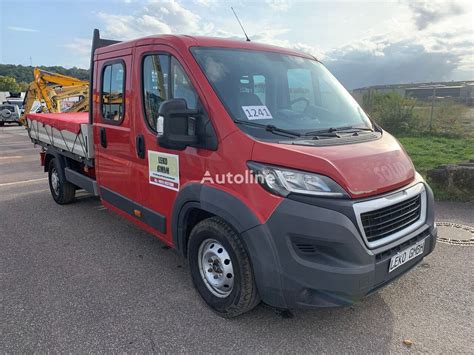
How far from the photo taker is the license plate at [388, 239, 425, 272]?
264 cm

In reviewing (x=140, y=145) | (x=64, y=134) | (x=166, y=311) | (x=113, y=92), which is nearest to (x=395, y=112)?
(x=64, y=134)

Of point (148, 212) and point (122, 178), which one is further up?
point (122, 178)

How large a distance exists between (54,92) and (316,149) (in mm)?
15566

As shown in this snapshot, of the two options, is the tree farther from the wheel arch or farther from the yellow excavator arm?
the wheel arch

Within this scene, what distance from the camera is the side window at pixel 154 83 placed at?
335cm

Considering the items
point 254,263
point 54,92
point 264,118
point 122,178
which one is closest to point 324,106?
point 264,118

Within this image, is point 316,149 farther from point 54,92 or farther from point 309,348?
point 54,92

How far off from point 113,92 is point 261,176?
242cm

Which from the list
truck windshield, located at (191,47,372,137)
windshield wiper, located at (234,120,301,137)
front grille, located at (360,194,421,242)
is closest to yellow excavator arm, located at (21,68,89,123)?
truck windshield, located at (191,47,372,137)

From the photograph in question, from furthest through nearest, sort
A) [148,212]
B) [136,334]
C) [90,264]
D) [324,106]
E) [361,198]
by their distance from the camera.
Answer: [90,264] < [148,212] < [324,106] < [136,334] < [361,198]

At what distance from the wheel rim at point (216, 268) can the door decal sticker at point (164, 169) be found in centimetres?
61

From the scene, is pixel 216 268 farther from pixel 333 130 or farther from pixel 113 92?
pixel 113 92

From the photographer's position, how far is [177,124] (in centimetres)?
283

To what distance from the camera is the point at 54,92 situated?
15.4 meters
